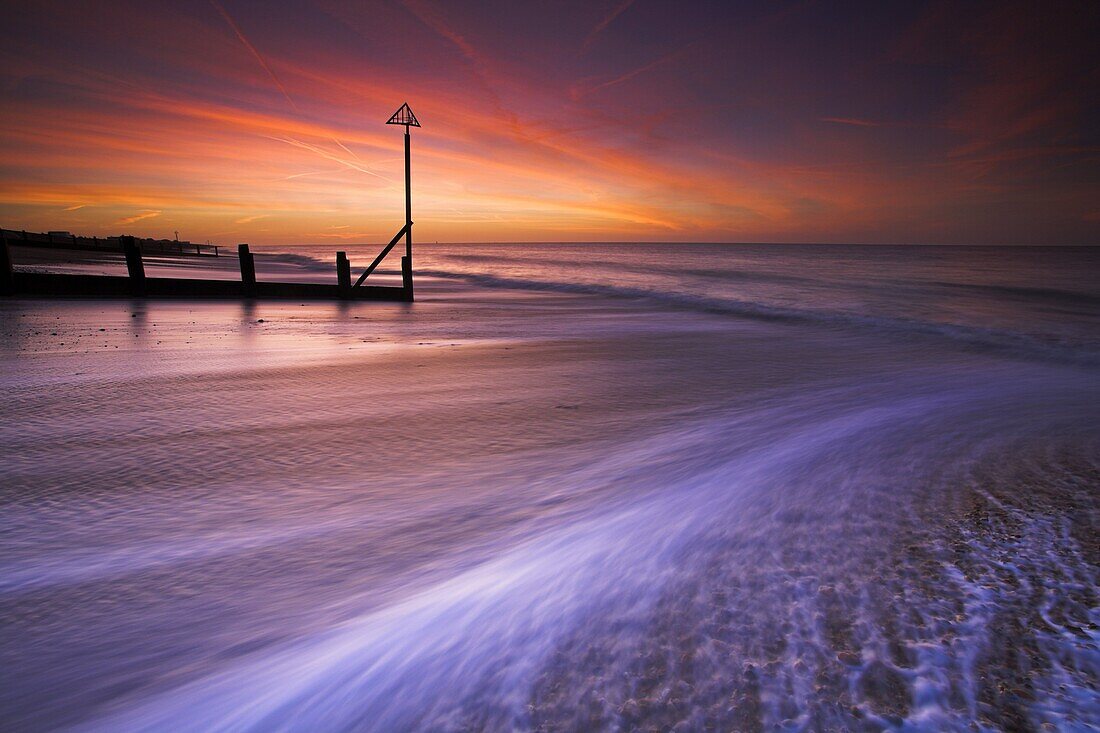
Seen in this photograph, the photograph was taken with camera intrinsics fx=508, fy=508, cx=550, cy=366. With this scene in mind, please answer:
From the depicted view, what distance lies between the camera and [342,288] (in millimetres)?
15219

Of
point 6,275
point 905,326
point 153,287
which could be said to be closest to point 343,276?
point 153,287

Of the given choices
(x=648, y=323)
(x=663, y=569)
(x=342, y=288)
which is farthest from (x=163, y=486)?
(x=342, y=288)

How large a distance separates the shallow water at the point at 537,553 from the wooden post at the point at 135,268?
8279 mm

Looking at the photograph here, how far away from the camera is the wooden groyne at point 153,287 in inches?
482

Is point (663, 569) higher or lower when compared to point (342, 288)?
lower

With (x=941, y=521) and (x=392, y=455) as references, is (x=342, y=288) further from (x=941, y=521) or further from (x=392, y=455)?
(x=941, y=521)

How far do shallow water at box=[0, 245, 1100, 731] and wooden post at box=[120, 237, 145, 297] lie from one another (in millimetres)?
8279

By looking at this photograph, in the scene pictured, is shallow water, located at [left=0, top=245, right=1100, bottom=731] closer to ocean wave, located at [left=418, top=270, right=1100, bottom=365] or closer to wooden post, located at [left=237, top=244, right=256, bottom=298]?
ocean wave, located at [left=418, top=270, right=1100, bottom=365]

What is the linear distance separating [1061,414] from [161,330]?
11.9 metres

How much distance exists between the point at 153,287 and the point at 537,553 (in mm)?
15257

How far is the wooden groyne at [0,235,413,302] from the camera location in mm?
12234

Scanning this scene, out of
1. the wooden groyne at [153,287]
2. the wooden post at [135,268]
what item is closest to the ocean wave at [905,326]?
the wooden groyne at [153,287]

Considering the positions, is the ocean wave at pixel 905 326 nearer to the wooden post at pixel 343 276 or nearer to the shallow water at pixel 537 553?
the shallow water at pixel 537 553

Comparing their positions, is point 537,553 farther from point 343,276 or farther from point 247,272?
point 247,272
